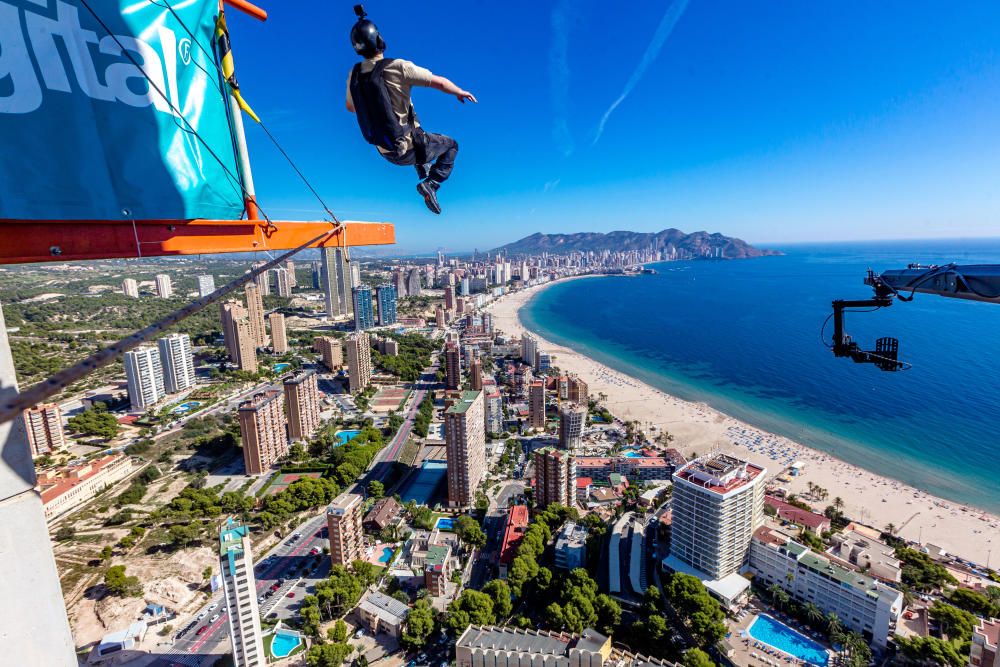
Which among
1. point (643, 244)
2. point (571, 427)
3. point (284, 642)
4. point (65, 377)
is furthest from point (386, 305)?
point (643, 244)

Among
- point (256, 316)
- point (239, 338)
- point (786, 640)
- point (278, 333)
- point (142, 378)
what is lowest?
point (786, 640)

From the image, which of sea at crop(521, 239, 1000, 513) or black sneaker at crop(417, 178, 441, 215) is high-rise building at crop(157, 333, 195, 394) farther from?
black sneaker at crop(417, 178, 441, 215)

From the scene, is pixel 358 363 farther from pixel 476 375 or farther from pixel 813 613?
pixel 813 613

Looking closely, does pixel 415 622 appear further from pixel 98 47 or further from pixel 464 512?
pixel 98 47

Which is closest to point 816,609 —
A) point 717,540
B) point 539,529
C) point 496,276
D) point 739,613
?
point 739,613

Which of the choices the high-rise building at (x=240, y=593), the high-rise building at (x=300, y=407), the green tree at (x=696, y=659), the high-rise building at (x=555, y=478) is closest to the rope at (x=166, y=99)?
the high-rise building at (x=240, y=593)

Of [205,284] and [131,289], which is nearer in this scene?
[131,289]

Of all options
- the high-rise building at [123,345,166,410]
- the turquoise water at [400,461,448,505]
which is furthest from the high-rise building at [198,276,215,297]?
the turquoise water at [400,461,448,505]
